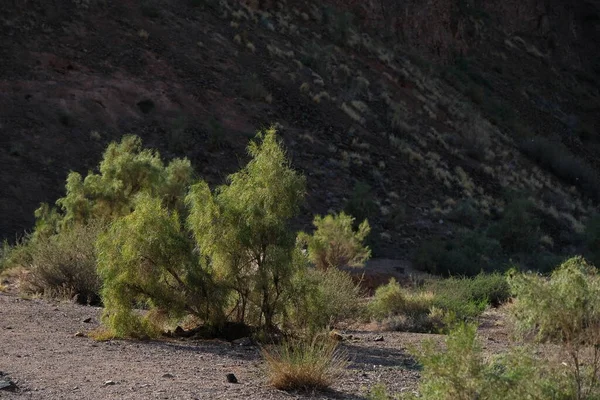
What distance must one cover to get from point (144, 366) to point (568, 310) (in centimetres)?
428

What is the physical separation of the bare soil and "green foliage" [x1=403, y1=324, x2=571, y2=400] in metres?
0.61

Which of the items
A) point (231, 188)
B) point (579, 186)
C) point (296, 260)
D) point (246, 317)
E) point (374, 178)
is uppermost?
Result: point (231, 188)

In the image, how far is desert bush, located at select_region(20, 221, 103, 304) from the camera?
14.6 metres

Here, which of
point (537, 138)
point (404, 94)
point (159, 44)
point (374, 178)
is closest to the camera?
point (374, 178)

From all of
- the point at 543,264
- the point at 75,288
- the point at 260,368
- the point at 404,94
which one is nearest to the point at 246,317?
the point at 260,368

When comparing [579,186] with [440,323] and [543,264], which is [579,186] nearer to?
[543,264]

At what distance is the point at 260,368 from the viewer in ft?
27.6

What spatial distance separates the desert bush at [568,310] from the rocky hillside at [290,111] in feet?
63.4

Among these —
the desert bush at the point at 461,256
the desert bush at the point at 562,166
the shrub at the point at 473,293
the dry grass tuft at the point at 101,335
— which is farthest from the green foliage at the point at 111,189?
the desert bush at the point at 562,166

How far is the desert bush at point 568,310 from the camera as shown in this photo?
584cm

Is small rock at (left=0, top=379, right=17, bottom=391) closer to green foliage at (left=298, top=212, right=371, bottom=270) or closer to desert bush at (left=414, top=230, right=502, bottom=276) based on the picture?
green foliage at (left=298, top=212, right=371, bottom=270)

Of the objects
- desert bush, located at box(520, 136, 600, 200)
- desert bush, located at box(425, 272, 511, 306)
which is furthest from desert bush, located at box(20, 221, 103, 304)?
desert bush, located at box(520, 136, 600, 200)

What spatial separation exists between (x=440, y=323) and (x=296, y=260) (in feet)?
13.2

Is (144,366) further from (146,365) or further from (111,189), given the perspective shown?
(111,189)
